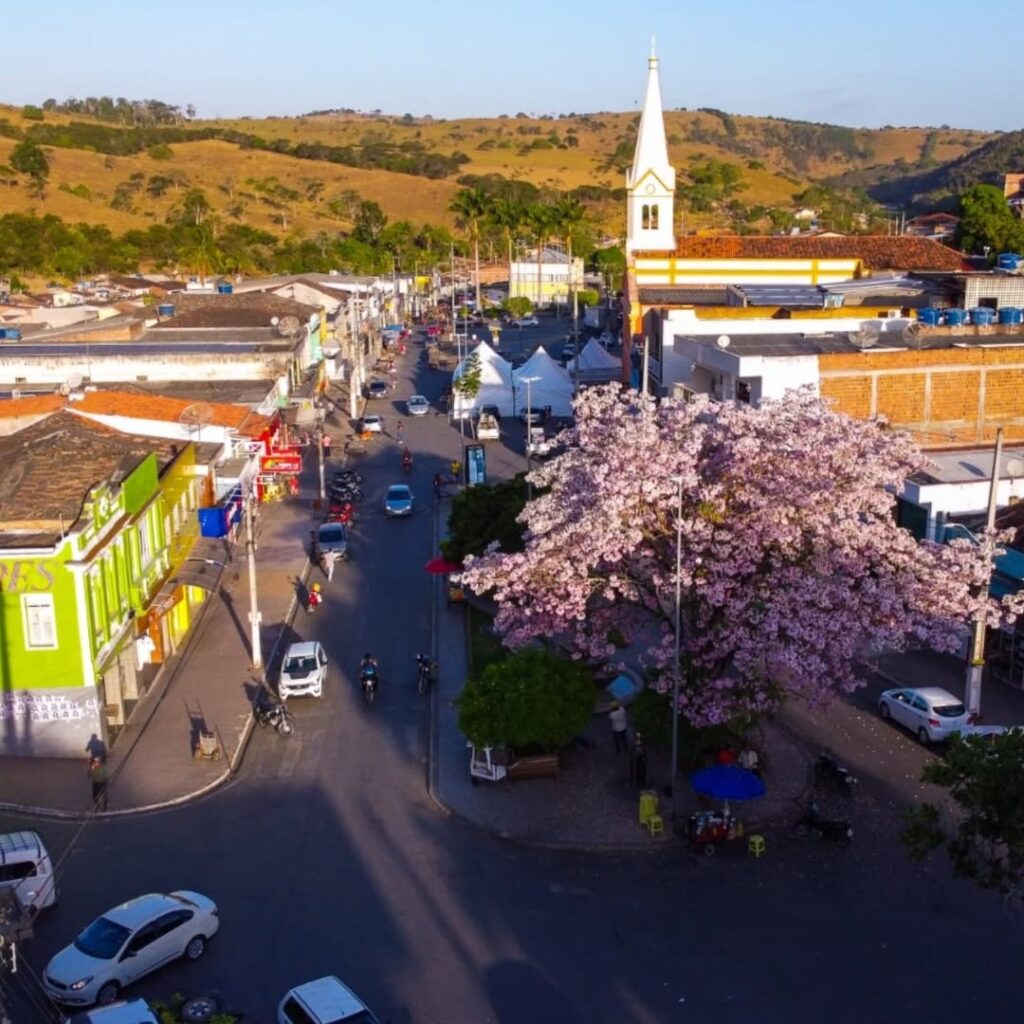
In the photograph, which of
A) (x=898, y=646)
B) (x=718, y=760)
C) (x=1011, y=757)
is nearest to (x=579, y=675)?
(x=718, y=760)

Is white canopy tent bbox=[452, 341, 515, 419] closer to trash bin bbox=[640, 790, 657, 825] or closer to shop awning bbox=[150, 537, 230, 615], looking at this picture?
shop awning bbox=[150, 537, 230, 615]

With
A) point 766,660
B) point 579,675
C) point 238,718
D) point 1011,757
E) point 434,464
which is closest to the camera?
point 1011,757

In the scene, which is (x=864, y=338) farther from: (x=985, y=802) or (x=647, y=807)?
(x=985, y=802)

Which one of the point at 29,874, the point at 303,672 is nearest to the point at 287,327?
the point at 303,672

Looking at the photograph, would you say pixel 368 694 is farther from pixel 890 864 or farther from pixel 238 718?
pixel 890 864

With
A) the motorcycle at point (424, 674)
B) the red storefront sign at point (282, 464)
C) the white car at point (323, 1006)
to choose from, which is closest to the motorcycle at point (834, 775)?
the motorcycle at point (424, 674)
